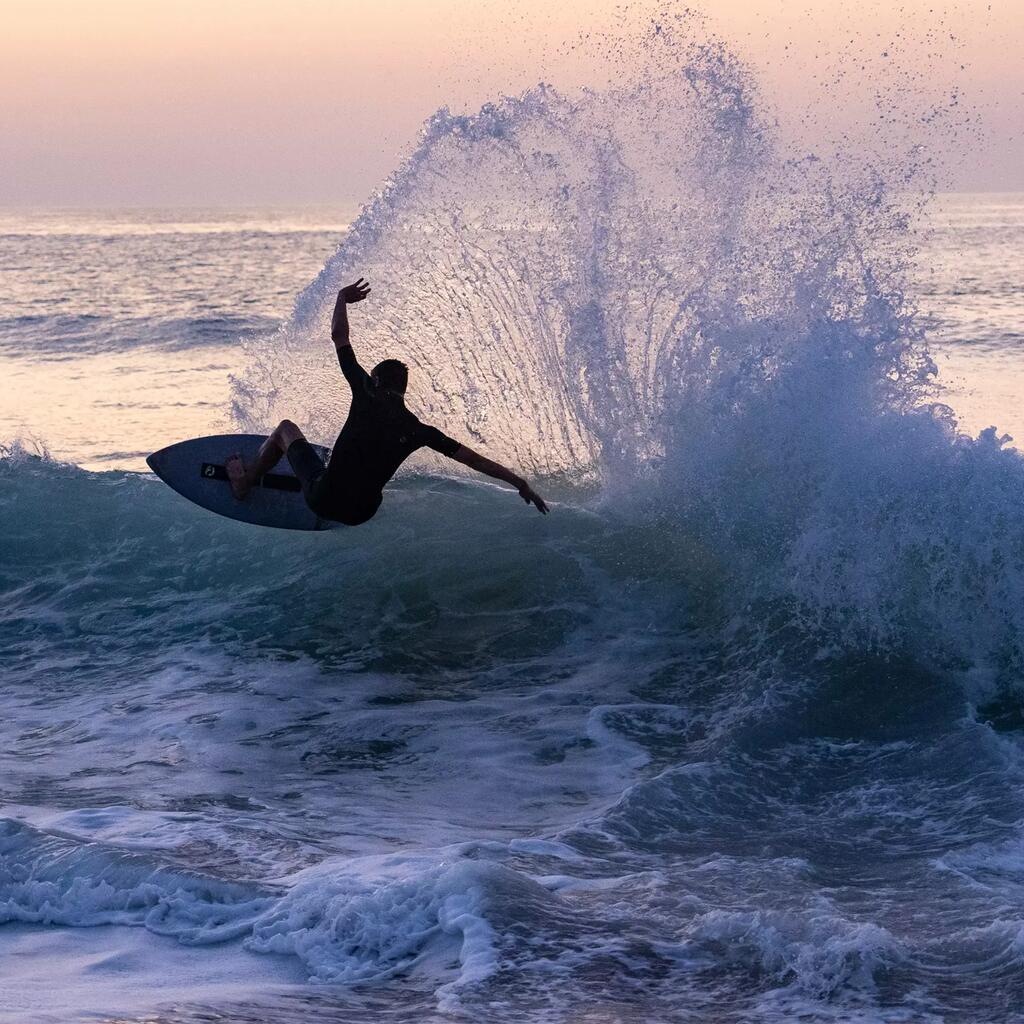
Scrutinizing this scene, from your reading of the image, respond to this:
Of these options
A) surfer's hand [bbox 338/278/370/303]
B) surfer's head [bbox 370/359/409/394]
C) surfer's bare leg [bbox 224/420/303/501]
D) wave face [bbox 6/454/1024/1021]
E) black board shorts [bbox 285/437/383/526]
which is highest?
surfer's hand [bbox 338/278/370/303]

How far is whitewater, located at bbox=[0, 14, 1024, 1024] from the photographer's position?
15.4 ft

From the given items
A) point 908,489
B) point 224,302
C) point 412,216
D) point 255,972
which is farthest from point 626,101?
point 224,302

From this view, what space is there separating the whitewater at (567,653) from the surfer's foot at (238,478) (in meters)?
0.81

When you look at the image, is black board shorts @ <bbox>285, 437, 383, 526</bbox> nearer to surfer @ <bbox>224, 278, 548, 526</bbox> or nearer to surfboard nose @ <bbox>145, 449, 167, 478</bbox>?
surfer @ <bbox>224, 278, 548, 526</bbox>

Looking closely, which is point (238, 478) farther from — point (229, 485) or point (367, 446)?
point (367, 446)

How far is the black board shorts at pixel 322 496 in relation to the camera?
326 inches

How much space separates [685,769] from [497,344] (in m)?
5.62

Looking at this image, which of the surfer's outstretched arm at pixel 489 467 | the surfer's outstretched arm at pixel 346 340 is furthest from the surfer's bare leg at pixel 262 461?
the surfer's outstretched arm at pixel 489 467

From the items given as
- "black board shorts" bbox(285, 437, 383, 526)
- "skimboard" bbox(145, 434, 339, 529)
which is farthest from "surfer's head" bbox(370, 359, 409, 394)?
"skimboard" bbox(145, 434, 339, 529)

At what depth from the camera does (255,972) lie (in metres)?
4.55

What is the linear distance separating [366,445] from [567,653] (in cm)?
210

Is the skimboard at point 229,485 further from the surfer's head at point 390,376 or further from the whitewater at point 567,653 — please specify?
the surfer's head at point 390,376

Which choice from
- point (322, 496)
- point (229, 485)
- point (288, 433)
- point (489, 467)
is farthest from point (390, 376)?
point (229, 485)

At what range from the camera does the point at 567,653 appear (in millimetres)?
8906
